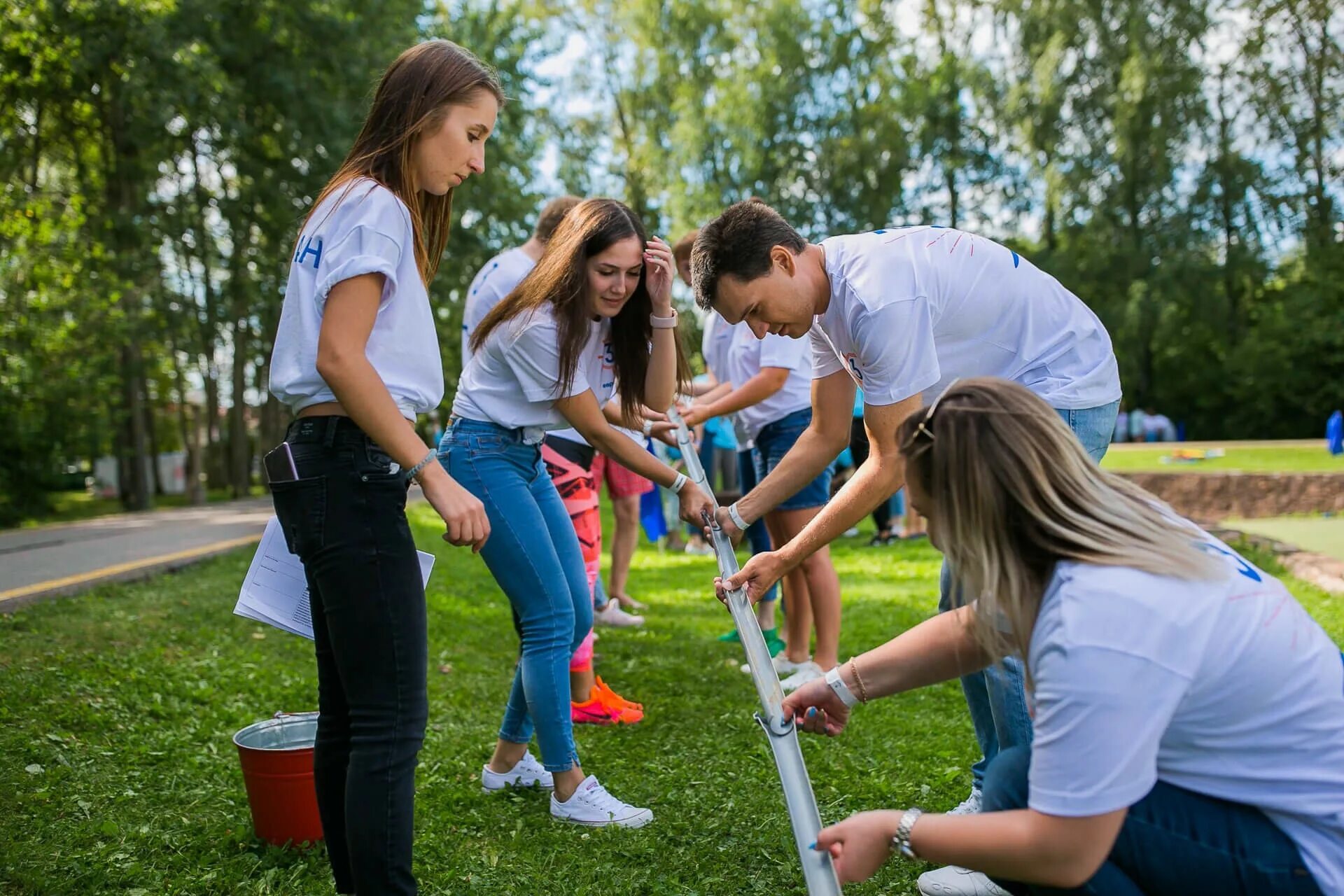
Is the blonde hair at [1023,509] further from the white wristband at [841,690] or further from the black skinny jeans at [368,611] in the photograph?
the black skinny jeans at [368,611]

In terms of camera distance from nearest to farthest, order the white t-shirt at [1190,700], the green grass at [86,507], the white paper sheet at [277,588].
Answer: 1. the white t-shirt at [1190,700]
2. the white paper sheet at [277,588]
3. the green grass at [86,507]

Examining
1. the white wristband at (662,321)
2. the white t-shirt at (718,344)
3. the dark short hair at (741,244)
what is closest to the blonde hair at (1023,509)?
the dark short hair at (741,244)

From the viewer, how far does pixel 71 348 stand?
1572 centimetres

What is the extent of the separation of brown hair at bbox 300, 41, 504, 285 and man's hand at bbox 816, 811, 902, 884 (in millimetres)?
1453

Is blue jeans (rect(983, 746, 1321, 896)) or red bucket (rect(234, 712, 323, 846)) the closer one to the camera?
blue jeans (rect(983, 746, 1321, 896))

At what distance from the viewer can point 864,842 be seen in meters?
1.80

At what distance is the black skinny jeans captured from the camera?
2.14m

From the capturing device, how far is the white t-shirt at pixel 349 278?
2139 mm

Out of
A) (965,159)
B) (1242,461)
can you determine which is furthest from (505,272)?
(965,159)

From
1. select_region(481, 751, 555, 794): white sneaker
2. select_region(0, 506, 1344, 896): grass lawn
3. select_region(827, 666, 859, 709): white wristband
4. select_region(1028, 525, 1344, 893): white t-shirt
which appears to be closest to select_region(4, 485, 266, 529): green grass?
select_region(0, 506, 1344, 896): grass lawn

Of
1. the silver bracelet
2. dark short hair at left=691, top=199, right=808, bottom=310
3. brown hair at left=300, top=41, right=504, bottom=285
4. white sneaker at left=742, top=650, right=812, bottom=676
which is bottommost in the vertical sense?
white sneaker at left=742, top=650, right=812, bottom=676

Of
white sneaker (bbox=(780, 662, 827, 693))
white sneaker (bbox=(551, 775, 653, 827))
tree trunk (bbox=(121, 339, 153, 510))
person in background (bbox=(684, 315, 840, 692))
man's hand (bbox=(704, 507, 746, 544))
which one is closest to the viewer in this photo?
white sneaker (bbox=(551, 775, 653, 827))

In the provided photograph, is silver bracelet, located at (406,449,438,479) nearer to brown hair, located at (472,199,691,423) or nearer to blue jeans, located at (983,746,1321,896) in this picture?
brown hair, located at (472,199,691,423)

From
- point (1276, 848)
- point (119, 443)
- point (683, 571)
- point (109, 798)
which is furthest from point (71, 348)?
point (1276, 848)
